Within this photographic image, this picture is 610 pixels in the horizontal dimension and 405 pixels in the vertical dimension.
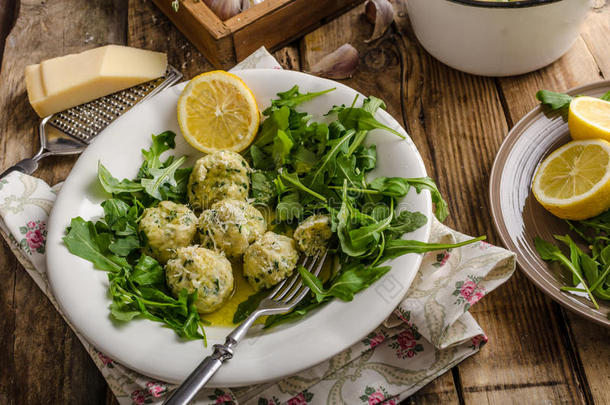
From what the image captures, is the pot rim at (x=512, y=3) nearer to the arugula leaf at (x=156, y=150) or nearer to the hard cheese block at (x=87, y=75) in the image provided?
the arugula leaf at (x=156, y=150)

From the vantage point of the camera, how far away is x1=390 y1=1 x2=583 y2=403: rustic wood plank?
1369 millimetres

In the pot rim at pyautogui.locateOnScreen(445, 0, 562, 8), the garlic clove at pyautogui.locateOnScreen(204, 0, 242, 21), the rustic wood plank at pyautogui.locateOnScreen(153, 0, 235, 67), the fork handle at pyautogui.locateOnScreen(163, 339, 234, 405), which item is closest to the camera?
the fork handle at pyautogui.locateOnScreen(163, 339, 234, 405)

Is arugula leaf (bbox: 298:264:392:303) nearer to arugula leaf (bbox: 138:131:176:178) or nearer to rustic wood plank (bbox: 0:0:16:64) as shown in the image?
arugula leaf (bbox: 138:131:176:178)

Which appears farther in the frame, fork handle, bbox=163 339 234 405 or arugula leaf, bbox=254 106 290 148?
arugula leaf, bbox=254 106 290 148

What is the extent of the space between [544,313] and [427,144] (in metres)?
0.64

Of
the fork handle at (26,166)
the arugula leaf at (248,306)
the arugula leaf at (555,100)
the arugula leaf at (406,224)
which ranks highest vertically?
the fork handle at (26,166)

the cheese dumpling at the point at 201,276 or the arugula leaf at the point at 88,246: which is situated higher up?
the arugula leaf at the point at 88,246

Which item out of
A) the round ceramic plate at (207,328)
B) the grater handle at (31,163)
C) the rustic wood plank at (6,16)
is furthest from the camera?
the rustic wood plank at (6,16)

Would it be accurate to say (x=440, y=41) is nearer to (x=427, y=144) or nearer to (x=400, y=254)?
(x=427, y=144)

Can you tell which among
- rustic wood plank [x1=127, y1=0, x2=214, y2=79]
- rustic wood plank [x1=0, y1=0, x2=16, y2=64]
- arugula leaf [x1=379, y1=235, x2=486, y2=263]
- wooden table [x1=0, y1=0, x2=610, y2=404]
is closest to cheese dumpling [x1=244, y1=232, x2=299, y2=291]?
arugula leaf [x1=379, y1=235, x2=486, y2=263]

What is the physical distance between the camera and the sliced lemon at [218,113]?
1612mm

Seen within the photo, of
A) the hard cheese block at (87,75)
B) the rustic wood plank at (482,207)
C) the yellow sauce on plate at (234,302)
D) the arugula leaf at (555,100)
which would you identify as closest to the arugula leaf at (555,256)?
the rustic wood plank at (482,207)

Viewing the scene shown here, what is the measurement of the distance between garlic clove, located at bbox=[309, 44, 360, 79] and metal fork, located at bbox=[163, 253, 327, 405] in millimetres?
823

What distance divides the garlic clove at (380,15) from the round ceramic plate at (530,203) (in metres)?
0.68
